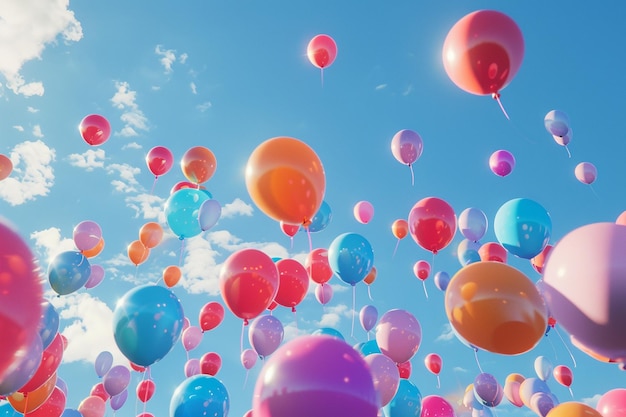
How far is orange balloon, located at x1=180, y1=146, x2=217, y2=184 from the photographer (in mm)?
7434

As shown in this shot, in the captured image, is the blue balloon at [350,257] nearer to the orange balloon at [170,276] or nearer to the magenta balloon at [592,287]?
the magenta balloon at [592,287]

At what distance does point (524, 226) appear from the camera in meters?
5.52

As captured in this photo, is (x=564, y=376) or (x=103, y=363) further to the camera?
(x=564, y=376)

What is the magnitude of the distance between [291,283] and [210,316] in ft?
7.55

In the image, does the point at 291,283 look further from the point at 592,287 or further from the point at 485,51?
the point at 592,287

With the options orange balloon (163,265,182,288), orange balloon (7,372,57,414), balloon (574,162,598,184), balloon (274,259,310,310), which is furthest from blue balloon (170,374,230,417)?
balloon (574,162,598,184)

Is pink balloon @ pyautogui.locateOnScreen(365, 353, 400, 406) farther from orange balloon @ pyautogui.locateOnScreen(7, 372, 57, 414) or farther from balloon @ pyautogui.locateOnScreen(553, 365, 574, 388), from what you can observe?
balloon @ pyautogui.locateOnScreen(553, 365, 574, 388)

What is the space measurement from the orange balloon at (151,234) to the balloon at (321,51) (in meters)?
3.84

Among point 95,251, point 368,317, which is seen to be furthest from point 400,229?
point 95,251

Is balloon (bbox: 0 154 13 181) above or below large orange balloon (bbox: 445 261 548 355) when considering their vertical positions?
above

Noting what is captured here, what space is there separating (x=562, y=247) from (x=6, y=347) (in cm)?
331

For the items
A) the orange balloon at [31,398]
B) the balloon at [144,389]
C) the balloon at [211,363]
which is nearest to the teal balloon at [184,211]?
the balloon at [211,363]

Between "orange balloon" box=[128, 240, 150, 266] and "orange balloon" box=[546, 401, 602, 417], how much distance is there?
6.43 meters

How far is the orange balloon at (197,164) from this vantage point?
743cm
